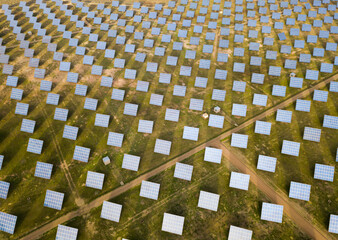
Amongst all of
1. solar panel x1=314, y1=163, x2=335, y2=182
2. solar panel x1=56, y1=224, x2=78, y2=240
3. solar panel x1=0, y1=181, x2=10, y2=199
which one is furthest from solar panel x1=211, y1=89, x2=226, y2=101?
solar panel x1=0, y1=181, x2=10, y2=199

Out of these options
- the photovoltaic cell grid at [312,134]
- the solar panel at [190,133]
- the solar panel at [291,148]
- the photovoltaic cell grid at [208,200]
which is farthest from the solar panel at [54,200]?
the photovoltaic cell grid at [312,134]

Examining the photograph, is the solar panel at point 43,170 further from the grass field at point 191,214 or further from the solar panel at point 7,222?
the grass field at point 191,214

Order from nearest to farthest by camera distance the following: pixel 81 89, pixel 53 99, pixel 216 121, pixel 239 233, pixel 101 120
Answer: pixel 239 233
pixel 216 121
pixel 101 120
pixel 53 99
pixel 81 89

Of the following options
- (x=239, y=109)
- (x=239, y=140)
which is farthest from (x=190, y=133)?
(x=239, y=109)

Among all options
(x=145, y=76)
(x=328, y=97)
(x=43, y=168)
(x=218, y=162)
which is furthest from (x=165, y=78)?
(x=328, y=97)

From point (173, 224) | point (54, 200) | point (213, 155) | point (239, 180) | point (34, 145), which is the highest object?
point (213, 155)

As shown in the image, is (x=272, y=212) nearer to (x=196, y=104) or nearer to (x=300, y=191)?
(x=300, y=191)

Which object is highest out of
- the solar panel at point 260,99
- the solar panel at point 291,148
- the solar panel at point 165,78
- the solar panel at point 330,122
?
the solar panel at point 165,78
